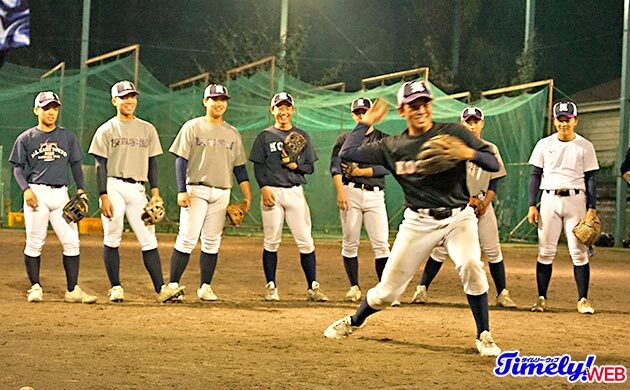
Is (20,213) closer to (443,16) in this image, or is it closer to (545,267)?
(545,267)

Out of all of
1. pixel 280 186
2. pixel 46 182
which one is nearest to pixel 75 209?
pixel 46 182

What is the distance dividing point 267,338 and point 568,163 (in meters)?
3.78

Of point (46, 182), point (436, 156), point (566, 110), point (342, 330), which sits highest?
point (566, 110)

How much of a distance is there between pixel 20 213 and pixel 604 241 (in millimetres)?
14605

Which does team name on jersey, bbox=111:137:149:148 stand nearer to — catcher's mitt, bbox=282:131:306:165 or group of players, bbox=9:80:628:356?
group of players, bbox=9:80:628:356

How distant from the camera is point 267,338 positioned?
7.61 metres

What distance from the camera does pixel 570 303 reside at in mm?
10711

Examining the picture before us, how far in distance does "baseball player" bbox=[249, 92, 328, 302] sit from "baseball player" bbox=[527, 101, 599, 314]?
230 cm

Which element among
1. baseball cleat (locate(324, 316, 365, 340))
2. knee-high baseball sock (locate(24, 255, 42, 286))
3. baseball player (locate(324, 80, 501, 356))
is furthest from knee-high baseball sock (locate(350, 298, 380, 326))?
knee-high baseball sock (locate(24, 255, 42, 286))

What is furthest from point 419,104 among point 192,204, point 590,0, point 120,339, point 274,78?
point 590,0

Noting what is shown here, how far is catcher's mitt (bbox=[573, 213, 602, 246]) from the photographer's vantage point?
9328 millimetres

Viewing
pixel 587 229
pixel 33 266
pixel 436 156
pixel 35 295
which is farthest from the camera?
pixel 33 266

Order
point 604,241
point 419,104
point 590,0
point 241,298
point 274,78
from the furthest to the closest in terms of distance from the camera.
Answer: point 590,0 → point 604,241 → point 274,78 → point 241,298 → point 419,104

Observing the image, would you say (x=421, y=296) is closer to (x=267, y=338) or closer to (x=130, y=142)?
(x=267, y=338)
